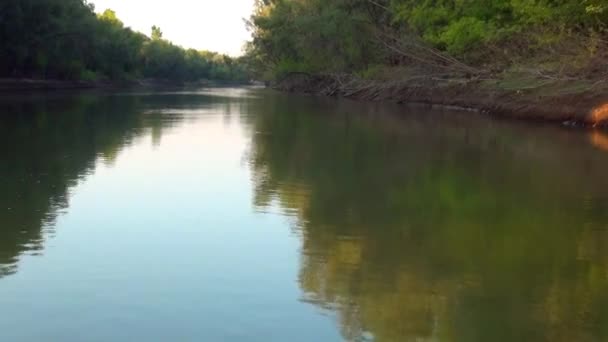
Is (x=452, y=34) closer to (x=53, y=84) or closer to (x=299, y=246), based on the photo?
(x=299, y=246)

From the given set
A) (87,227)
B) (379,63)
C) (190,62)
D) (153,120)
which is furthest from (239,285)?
(190,62)

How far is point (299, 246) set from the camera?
26.8 feet

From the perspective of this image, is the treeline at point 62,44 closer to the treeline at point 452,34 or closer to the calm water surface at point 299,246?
the treeline at point 452,34

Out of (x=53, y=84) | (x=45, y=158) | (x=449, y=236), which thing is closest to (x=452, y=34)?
(x=45, y=158)

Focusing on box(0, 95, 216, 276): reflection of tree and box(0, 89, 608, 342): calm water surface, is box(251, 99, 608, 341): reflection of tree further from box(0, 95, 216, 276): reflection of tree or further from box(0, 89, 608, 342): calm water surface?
box(0, 95, 216, 276): reflection of tree

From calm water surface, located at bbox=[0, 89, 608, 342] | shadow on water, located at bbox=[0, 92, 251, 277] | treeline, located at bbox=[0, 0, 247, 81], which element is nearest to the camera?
calm water surface, located at bbox=[0, 89, 608, 342]

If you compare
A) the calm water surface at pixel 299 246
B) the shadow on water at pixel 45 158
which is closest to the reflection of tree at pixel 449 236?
the calm water surface at pixel 299 246

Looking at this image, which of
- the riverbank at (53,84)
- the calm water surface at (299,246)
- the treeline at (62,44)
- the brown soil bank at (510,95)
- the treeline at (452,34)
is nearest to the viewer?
the calm water surface at (299,246)

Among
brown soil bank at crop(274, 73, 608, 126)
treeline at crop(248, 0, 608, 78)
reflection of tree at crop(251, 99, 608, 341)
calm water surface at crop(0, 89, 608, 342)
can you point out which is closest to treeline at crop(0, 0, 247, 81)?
A: treeline at crop(248, 0, 608, 78)

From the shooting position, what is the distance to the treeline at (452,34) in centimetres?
2689

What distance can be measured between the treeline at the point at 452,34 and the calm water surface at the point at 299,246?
11174 millimetres

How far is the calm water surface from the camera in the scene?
5840 mm

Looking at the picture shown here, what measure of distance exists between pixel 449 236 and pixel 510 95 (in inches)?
983

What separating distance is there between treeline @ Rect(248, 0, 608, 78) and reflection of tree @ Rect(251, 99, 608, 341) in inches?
393
